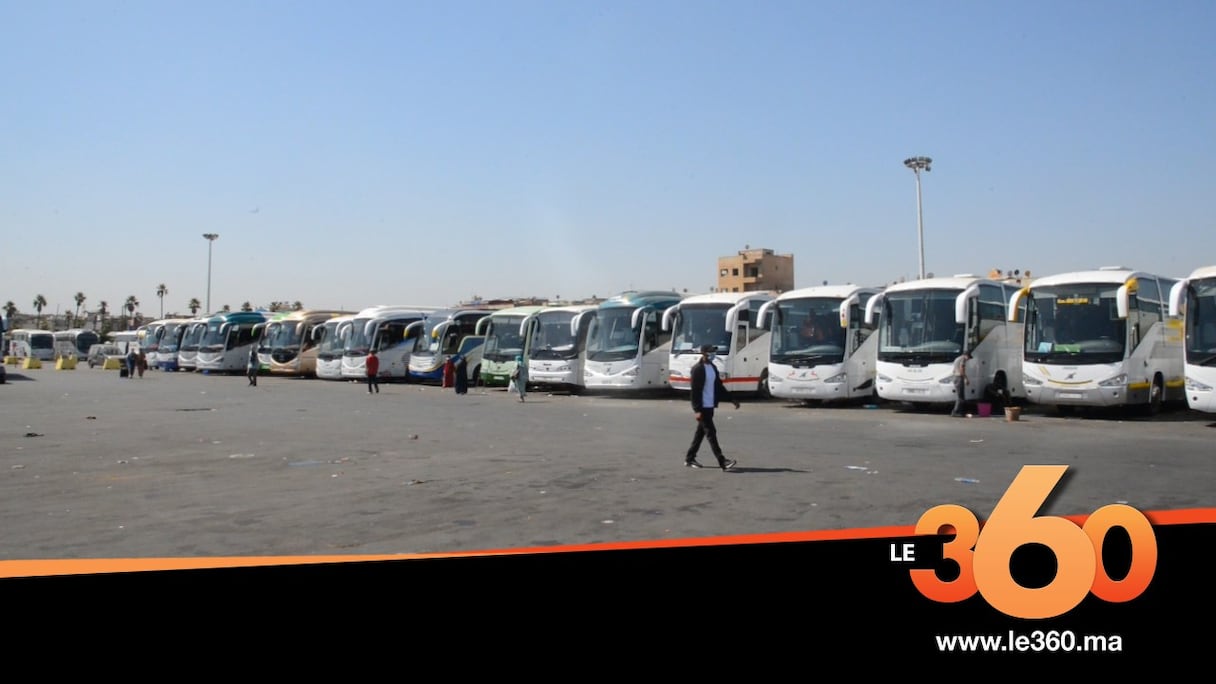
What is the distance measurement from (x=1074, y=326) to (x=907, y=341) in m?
3.51

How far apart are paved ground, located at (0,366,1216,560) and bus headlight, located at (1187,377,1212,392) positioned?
761 mm

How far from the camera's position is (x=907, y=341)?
22547 millimetres

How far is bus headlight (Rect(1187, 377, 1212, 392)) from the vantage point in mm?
17562

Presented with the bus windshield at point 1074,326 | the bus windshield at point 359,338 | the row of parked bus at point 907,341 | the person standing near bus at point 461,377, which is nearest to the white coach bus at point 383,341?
the bus windshield at point 359,338

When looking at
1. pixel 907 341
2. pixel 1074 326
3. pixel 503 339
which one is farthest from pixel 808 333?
pixel 503 339

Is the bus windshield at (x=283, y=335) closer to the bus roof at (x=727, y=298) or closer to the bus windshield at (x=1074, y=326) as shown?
the bus roof at (x=727, y=298)

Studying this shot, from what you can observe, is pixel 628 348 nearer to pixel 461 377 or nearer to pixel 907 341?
pixel 461 377

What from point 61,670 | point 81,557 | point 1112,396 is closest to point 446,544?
point 81,557

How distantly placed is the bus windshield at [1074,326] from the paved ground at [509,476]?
140 centimetres

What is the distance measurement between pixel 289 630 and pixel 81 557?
3334 millimetres

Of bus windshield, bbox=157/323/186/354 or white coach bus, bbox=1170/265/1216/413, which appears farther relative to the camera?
bus windshield, bbox=157/323/186/354

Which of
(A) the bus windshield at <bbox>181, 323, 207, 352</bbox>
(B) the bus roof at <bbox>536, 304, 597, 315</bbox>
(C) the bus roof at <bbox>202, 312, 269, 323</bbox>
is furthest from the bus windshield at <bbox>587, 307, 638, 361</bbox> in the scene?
(A) the bus windshield at <bbox>181, 323, 207, 352</bbox>

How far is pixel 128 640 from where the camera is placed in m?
5.01

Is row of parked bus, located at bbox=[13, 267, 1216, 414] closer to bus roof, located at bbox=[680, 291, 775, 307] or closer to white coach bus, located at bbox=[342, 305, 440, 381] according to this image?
bus roof, located at bbox=[680, 291, 775, 307]
